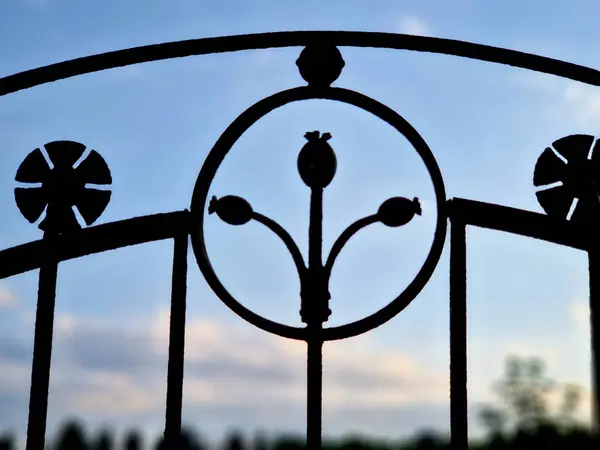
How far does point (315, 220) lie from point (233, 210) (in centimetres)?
20

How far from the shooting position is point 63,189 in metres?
2.40

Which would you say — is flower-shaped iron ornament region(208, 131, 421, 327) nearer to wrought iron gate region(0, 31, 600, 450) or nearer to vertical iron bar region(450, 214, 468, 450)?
wrought iron gate region(0, 31, 600, 450)

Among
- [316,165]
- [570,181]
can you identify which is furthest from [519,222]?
[316,165]

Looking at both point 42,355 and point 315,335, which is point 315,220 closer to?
point 315,335

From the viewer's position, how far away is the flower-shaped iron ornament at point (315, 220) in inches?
87.4

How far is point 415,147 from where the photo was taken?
7.63 ft

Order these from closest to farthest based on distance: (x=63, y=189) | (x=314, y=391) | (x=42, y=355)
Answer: (x=314, y=391) < (x=42, y=355) < (x=63, y=189)

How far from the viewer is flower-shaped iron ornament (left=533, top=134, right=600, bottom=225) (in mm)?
2381

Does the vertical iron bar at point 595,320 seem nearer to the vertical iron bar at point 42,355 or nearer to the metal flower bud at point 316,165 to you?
the metal flower bud at point 316,165

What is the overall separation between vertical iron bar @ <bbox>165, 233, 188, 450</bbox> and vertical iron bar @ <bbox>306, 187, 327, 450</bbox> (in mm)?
303

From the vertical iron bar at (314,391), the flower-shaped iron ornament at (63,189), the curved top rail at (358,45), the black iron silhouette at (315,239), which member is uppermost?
the curved top rail at (358,45)

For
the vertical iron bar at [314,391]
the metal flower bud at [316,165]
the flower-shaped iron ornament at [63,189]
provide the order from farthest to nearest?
the flower-shaped iron ornament at [63,189], the metal flower bud at [316,165], the vertical iron bar at [314,391]

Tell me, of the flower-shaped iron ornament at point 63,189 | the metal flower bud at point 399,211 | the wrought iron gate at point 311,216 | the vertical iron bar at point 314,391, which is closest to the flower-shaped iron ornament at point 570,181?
the wrought iron gate at point 311,216

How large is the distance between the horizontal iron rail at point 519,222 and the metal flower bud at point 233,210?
1.64 feet
